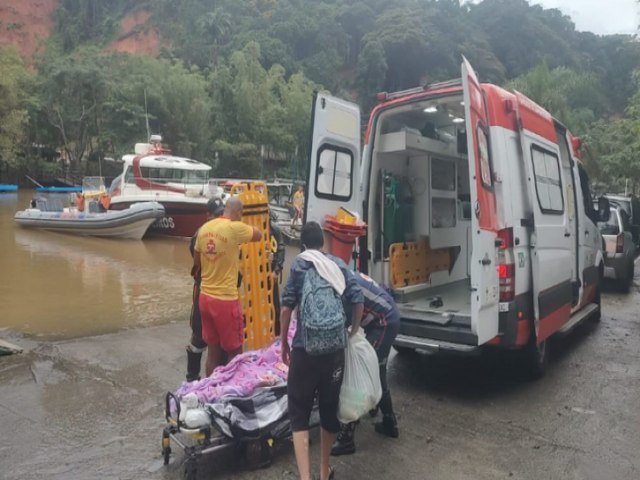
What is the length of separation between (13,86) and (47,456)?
3978 cm

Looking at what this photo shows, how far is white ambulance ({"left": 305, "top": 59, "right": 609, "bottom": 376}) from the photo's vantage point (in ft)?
13.9

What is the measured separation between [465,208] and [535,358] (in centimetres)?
267

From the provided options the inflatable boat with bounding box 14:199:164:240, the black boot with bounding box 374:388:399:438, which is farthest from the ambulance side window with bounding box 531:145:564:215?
the inflatable boat with bounding box 14:199:164:240

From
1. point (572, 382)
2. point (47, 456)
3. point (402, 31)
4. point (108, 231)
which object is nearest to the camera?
point (47, 456)

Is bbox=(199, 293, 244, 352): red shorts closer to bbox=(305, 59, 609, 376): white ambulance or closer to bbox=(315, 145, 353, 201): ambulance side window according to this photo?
bbox=(305, 59, 609, 376): white ambulance

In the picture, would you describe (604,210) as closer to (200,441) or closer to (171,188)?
(200,441)

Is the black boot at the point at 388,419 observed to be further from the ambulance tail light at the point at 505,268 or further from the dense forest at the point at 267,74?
the dense forest at the point at 267,74

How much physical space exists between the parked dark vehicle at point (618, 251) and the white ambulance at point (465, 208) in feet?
11.0

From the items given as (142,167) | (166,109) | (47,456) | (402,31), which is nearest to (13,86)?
(166,109)

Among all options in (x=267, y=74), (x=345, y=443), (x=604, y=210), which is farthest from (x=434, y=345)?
(x=267, y=74)

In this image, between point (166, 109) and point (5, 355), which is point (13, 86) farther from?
point (5, 355)

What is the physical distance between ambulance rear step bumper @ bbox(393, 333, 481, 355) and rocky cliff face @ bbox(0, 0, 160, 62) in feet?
259

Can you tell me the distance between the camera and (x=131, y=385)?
4.85 meters

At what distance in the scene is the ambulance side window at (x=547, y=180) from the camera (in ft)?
16.3
